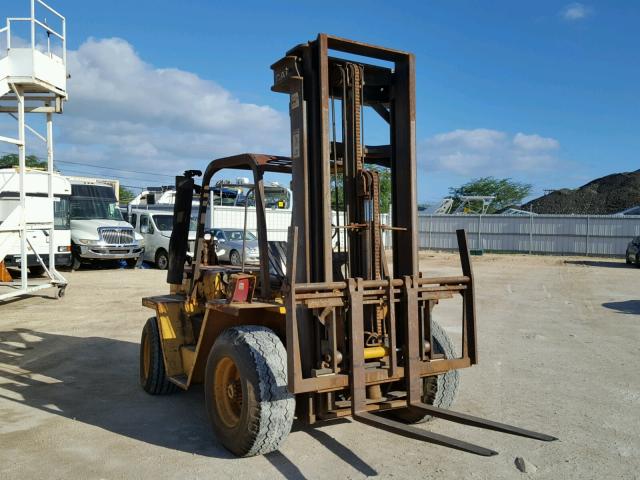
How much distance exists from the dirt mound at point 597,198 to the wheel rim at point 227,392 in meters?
45.6

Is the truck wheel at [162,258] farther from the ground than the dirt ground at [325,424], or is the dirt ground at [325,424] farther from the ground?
the truck wheel at [162,258]

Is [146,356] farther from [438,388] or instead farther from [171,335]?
[438,388]

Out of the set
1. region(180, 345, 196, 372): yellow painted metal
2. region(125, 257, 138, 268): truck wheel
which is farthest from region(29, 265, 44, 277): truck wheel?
region(180, 345, 196, 372): yellow painted metal

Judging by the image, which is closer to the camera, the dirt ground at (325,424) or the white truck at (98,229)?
the dirt ground at (325,424)

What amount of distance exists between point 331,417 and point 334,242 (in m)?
1.48

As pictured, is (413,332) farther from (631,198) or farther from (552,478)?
(631,198)

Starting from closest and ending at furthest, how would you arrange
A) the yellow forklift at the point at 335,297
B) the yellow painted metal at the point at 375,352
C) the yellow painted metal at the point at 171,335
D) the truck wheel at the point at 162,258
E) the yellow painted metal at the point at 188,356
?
1. the yellow forklift at the point at 335,297
2. the yellow painted metal at the point at 375,352
3. the yellow painted metal at the point at 188,356
4. the yellow painted metal at the point at 171,335
5. the truck wheel at the point at 162,258

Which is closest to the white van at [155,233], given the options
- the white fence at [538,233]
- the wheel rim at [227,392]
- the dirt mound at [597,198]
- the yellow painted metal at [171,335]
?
the yellow painted metal at [171,335]

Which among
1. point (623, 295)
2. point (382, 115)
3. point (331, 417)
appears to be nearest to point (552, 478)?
point (331, 417)

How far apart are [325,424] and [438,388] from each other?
1059 mm

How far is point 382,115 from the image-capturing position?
520 centimetres

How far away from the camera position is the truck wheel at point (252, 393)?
428 centimetres

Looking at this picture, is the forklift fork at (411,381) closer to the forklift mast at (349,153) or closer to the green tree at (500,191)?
the forklift mast at (349,153)

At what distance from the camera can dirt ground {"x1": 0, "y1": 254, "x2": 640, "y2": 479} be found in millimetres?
4410
